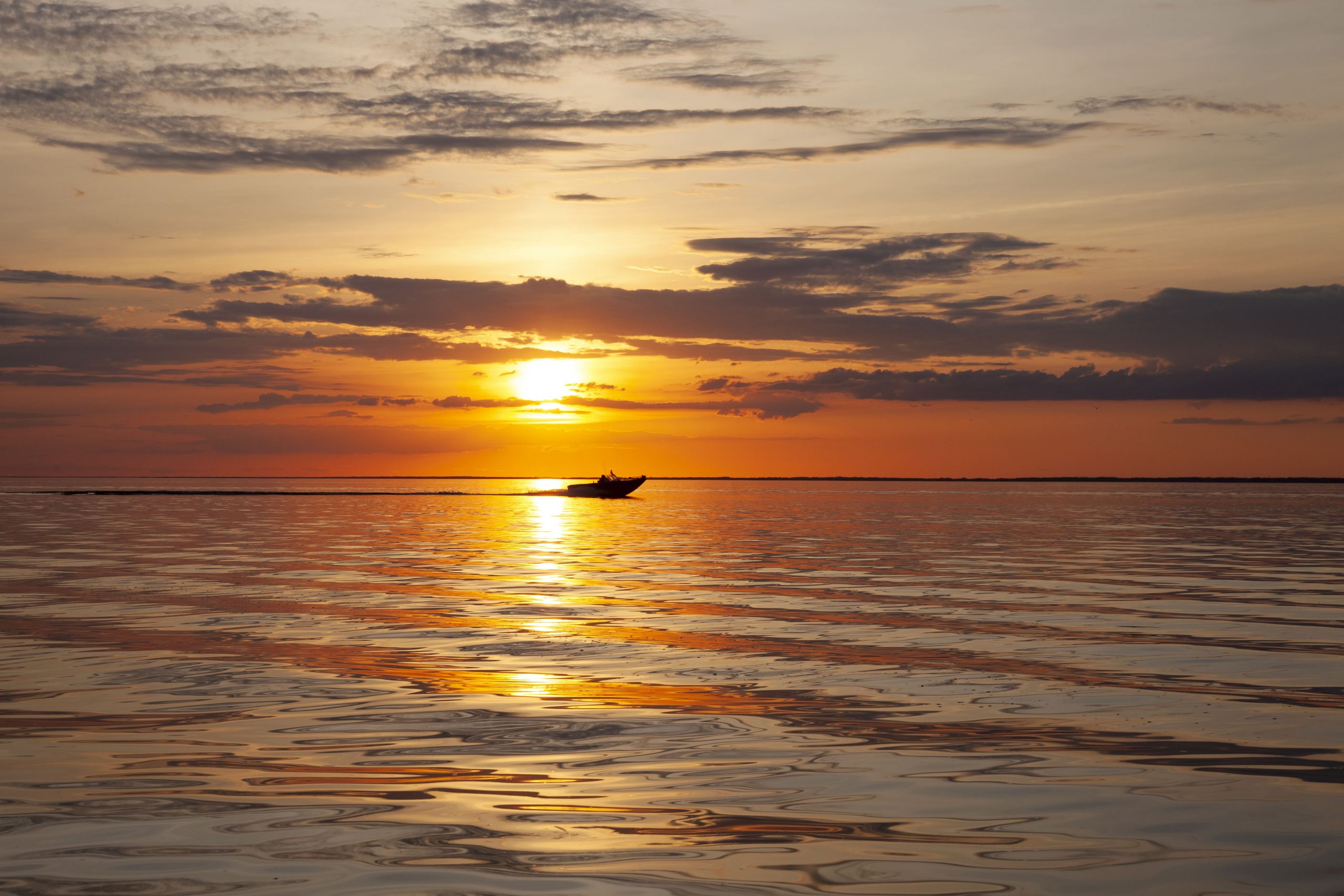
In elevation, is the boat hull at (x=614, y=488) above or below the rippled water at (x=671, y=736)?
below

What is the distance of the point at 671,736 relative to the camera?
12.8 m

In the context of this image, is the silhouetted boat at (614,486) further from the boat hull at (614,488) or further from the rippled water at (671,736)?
the rippled water at (671,736)

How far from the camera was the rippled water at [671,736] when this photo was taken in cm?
845

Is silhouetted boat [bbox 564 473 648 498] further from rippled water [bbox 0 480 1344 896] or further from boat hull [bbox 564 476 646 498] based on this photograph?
rippled water [bbox 0 480 1344 896]

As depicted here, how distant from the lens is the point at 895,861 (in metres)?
8.49

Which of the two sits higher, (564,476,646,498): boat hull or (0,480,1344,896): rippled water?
(0,480,1344,896): rippled water

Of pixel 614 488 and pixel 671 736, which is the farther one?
pixel 614 488

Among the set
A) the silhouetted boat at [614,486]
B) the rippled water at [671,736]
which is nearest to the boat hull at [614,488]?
the silhouetted boat at [614,486]

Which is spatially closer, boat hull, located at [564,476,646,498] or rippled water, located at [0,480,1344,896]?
rippled water, located at [0,480,1344,896]

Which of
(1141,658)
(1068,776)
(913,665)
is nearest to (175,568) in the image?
(913,665)

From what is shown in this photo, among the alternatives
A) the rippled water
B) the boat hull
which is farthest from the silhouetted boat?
the rippled water

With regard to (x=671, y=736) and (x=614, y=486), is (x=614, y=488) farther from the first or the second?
(x=671, y=736)

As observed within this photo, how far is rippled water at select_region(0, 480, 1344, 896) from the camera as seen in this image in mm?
8445

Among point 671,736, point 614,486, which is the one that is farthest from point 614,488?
point 671,736
